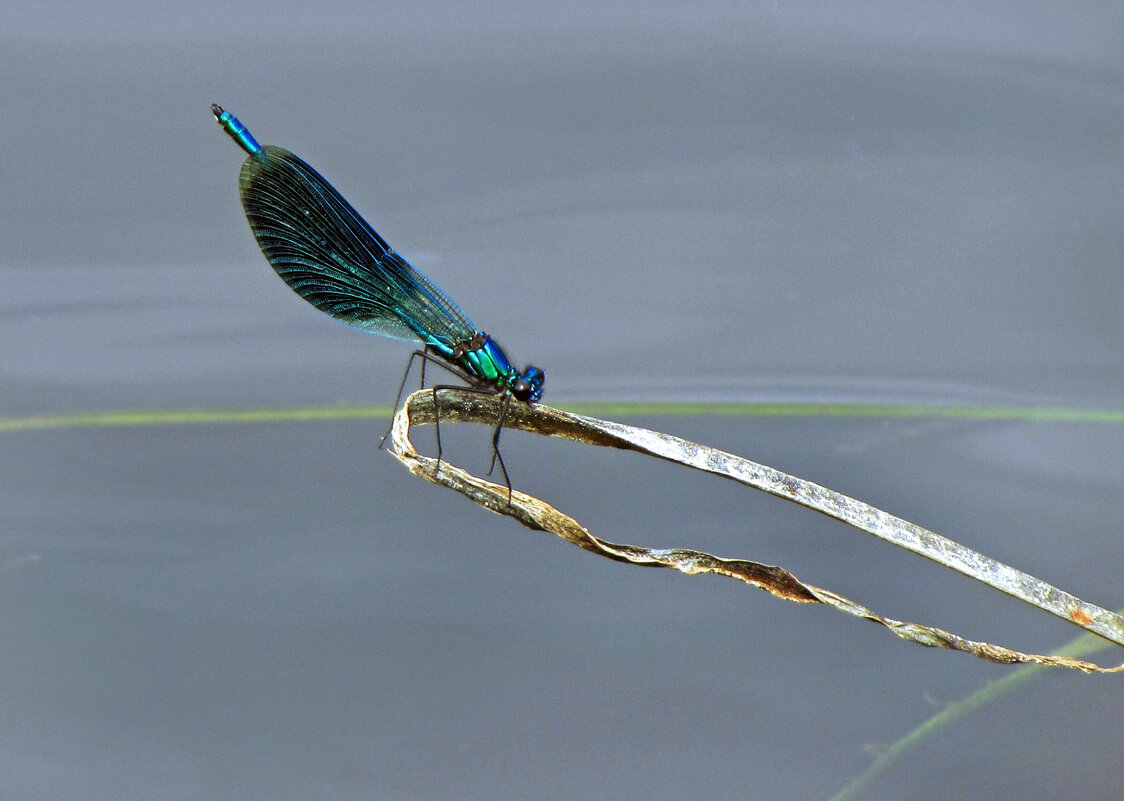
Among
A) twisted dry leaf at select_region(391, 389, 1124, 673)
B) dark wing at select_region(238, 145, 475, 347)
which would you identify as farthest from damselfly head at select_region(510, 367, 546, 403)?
twisted dry leaf at select_region(391, 389, 1124, 673)

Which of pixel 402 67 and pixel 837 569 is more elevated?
pixel 402 67

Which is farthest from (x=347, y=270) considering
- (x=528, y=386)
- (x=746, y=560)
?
(x=746, y=560)

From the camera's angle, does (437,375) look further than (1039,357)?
No

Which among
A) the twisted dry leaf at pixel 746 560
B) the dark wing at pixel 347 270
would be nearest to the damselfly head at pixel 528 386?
the dark wing at pixel 347 270

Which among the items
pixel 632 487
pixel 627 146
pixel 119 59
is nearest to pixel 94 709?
pixel 632 487

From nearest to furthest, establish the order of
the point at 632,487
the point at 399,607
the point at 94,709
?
the point at 94,709
the point at 399,607
the point at 632,487

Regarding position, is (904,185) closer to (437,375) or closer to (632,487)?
(632,487)

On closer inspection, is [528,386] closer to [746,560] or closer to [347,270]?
[347,270]

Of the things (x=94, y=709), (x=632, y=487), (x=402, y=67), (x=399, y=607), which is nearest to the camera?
(x=94, y=709)
